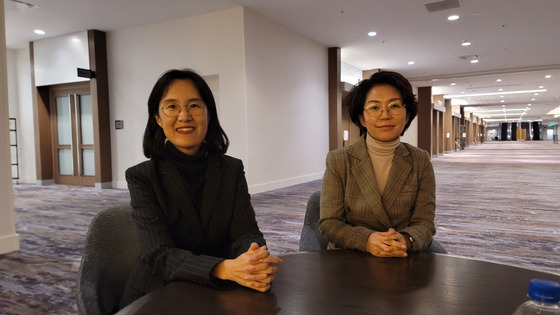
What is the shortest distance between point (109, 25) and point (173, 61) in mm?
1734

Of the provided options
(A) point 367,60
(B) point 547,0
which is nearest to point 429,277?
(B) point 547,0

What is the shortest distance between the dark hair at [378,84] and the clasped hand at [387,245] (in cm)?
55

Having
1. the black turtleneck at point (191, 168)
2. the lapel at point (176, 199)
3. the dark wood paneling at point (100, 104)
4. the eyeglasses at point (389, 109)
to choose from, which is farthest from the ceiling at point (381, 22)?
the lapel at point (176, 199)

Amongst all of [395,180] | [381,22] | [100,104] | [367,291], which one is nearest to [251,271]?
[367,291]

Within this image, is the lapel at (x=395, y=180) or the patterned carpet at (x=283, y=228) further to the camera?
the patterned carpet at (x=283, y=228)

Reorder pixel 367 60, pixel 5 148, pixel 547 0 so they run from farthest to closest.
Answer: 1. pixel 367 60
2. pixel 547 0
3. pixel 5 148

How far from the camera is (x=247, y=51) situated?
7246 millimetres

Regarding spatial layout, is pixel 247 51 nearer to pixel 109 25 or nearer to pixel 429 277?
pixel 109 25

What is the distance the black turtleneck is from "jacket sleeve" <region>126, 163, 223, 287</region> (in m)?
0.09

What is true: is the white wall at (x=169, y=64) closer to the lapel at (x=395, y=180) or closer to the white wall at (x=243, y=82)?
the white wall at (x=243, y=82)

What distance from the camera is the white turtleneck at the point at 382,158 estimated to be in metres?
1.69

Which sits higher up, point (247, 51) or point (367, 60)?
point (367, 60)

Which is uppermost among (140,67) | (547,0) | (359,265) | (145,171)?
(547,0)

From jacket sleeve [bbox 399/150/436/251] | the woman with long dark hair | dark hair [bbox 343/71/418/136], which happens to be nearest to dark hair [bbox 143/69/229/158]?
the woman with long dark hair
